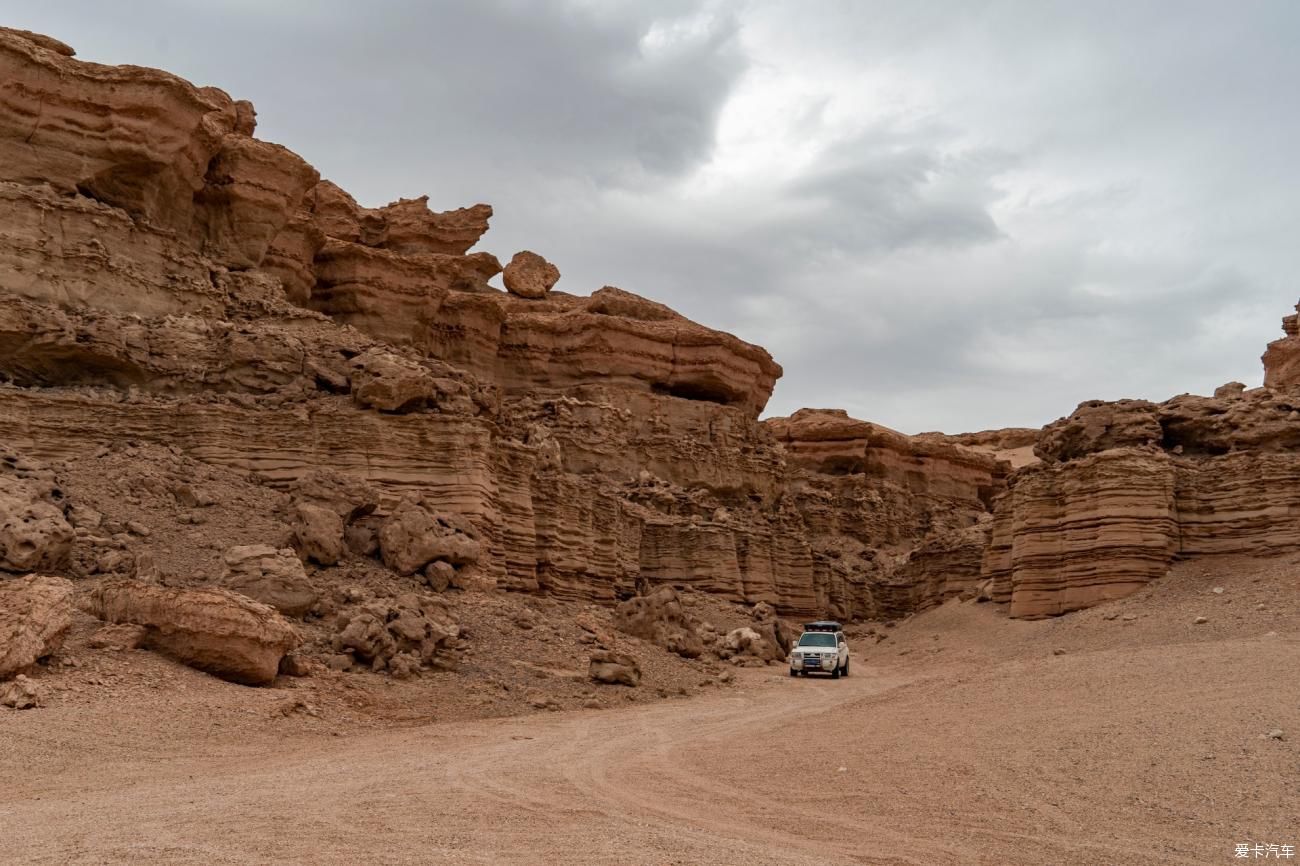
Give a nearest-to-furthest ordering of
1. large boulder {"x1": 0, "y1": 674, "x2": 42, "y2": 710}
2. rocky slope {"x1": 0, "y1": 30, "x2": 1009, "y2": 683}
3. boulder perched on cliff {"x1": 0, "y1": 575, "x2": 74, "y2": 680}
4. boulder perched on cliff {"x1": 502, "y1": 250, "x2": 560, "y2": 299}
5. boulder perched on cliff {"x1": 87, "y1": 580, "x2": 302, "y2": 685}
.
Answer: large boulder {"x1": 0, "y1": 674, "x2": 42, "y2": 710} < boulder perched on cliff {"x1": 0, "y1": 575, "x2": 74, "y2": 680} < boulder perched on cliff {"x1": 87, "y1": 580, "x2": 302, "y2": 685} < rocky slope {"x1": 0, "y1": 30, "x2": 1009, "y2": 683} < boulder perched on cliff {"x1": 502, "y1": 250, "x2": 560, "y2": 299}

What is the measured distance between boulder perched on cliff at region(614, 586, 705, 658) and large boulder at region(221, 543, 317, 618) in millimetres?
9816

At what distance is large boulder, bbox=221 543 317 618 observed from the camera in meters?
15.0

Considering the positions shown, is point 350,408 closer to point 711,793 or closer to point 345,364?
point 345,364

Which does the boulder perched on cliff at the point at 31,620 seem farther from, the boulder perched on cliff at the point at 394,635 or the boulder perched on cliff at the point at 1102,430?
the boulder perched on cliff at the point at 1102,430

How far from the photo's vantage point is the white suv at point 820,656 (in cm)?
2428

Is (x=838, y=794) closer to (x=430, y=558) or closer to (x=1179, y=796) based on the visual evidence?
(x=1179, y=796)

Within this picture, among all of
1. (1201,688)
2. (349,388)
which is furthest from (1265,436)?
(349,388)

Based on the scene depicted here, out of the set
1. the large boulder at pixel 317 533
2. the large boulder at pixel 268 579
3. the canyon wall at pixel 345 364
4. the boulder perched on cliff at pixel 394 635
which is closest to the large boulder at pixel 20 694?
the large boulder at pixel 268 579

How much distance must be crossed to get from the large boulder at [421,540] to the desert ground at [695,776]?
5.33 m

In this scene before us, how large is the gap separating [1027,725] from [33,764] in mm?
10306

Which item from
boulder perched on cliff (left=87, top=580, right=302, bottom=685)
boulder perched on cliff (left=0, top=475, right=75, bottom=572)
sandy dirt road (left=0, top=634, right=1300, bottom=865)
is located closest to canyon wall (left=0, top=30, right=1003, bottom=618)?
boulder perched on cliff (left=0, top=475, right=75, bottom=572)

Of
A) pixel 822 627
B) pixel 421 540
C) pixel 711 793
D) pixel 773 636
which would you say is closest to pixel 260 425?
pixel 421 540

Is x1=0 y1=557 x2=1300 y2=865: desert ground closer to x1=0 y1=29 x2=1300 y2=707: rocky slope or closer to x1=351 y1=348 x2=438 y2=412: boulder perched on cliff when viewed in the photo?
x1=0 y1=29 x2=1300 y2=707: rocky slope

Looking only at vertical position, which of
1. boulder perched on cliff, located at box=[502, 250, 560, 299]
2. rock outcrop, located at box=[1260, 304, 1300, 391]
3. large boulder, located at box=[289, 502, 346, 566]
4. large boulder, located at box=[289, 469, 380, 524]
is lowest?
large boulder, located at box=[289, 502, 346, 566]
